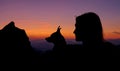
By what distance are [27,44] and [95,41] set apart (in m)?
1.58

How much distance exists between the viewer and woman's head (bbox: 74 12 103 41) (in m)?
3.64

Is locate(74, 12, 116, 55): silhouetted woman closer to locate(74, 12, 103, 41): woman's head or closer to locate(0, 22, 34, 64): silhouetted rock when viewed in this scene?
locate(74, 12, 103, 41): woman's head

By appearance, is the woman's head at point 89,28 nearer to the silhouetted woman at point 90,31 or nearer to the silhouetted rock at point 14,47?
the silhouetted woman at point 90,31

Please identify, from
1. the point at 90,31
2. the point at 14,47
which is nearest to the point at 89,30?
the point at 90,31

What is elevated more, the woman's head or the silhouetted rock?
the woman's head

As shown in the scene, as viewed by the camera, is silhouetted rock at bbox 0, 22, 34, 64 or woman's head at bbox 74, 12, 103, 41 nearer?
woman's head at bbox 74, 12, 103, 41

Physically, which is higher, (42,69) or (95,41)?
(95,41)

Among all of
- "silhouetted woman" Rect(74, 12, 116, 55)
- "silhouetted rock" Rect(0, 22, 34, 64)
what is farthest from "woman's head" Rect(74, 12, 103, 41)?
"silhouetted rock" Rect(0, 22, 34, 64)

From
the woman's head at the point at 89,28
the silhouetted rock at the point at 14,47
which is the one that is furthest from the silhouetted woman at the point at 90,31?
the silhouetted rock at the point at 14,47

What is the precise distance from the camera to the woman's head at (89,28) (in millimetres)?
3639

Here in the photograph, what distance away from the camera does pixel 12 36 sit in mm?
4250

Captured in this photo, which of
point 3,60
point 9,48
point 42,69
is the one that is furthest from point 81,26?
point 3,60

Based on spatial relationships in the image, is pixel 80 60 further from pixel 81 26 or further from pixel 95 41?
pixel 81 26

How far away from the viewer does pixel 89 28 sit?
12.0 ft
